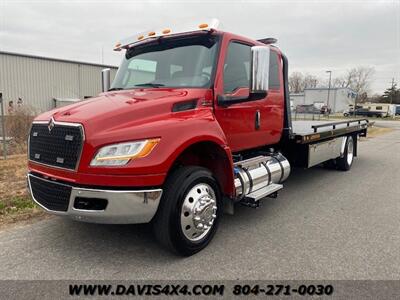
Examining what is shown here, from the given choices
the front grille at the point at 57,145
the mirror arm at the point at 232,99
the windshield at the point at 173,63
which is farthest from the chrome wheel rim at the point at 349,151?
the front grille at the point at 57,145

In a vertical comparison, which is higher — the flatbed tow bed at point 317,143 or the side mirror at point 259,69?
the side mirror at point 259,69

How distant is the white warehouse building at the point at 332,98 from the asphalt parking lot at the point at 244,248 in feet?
162

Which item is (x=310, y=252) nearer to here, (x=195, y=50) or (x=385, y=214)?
(x=385, y=214)

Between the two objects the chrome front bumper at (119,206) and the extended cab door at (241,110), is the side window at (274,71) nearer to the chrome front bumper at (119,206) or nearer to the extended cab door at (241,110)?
the extended cab door at (241,110)

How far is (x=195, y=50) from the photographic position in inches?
159

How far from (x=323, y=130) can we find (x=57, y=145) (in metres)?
5.38

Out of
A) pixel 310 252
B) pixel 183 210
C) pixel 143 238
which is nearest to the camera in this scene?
pixel 183 210

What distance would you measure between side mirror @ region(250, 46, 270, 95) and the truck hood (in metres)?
0.53

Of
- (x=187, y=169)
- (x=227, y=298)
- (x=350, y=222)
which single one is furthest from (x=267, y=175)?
Result: (x=227, y=298)

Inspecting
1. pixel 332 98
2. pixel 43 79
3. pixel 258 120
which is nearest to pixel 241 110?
pixel 258 120

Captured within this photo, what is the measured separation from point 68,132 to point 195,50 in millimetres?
1817

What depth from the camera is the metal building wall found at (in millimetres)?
21438

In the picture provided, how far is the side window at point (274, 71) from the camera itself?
5176mm

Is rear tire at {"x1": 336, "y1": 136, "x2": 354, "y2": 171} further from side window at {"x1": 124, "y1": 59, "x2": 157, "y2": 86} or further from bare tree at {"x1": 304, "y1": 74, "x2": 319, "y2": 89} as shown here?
bare tree at {"x1": 304, "y1": 74, "x2": 319, "y2": 89}
